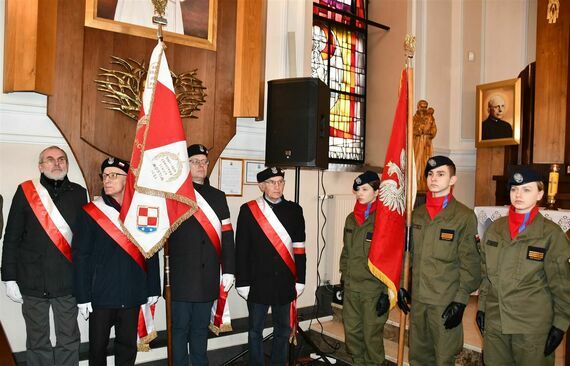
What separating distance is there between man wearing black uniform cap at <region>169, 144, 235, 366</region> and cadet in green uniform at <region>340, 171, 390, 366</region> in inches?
35.0

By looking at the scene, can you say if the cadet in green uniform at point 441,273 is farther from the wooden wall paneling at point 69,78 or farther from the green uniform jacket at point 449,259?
the wooden wall paneling at point 69,78

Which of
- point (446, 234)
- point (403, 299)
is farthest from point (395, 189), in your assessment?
point (403, 299)

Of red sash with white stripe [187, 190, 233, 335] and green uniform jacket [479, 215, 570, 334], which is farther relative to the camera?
red sash with white stripe [187, 190, 233, 335]

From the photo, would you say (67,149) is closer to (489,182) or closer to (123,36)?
(123,36)

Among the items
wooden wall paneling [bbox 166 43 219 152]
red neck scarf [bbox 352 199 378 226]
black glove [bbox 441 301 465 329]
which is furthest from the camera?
wooden wall paneling [bbox 166 43 219 152]

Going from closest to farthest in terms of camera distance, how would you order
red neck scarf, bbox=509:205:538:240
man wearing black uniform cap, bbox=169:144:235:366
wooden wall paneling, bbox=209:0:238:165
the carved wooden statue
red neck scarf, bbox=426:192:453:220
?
red neck scarf, bbox=509:205:538:240
red neck scarf, bbox=426:192:453:220
man wearing black uniform cap, bbox=169:144:235:366
wooden wall paneling, bbox=209:0:238:165
the carved wooden statue

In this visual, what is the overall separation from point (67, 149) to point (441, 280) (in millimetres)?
2798

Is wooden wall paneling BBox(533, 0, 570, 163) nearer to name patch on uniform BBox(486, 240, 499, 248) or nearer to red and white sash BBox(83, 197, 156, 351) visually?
name patch on uniform BBox(486, 240, 499, 248)

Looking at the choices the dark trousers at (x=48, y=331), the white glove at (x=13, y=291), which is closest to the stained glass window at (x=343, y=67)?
the dark trousers at (x=48, y=331)

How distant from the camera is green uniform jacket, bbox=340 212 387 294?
359 centimetres

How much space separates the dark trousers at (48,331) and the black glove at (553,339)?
9.41 ft

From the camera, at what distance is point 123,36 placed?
3.76 metres

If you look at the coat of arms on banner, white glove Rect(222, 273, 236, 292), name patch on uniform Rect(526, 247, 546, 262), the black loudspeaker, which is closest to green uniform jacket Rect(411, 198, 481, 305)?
name patch on uniform Rect(526, 247, 546, 262)

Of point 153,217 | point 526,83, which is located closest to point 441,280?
point 153,217
